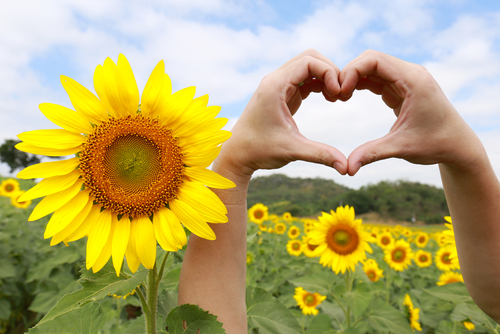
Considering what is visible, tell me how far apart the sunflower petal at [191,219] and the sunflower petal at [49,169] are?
0.40 meters

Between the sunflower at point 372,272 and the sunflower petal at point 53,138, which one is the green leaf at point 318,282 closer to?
the sunflower at point 372,272

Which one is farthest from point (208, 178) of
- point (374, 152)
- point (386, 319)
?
point (386, 319)

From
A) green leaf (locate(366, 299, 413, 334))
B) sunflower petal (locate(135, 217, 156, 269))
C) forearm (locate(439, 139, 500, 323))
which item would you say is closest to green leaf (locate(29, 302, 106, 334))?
sunflower petal (locate(135, 217, 156, 269))

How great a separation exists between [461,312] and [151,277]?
2686 millimetres

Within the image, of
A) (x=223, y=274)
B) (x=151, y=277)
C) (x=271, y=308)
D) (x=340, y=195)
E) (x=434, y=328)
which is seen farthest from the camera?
(x=340, y=195)

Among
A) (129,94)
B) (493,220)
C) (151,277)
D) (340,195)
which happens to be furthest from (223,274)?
(340,195)

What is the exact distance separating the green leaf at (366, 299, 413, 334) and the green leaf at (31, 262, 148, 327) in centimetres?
270

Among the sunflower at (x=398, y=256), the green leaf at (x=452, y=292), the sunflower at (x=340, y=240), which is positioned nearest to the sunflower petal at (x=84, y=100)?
→ the green leaf at (x=452, y=292)

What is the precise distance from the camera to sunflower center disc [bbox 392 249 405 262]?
5719 millimetres

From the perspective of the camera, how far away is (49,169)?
3.77 feet

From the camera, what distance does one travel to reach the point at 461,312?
2.65 metres

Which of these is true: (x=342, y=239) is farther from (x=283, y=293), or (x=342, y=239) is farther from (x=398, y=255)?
(x=398, y=255)

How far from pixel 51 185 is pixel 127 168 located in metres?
0.28

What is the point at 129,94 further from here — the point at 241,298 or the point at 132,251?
the point at 241,298
